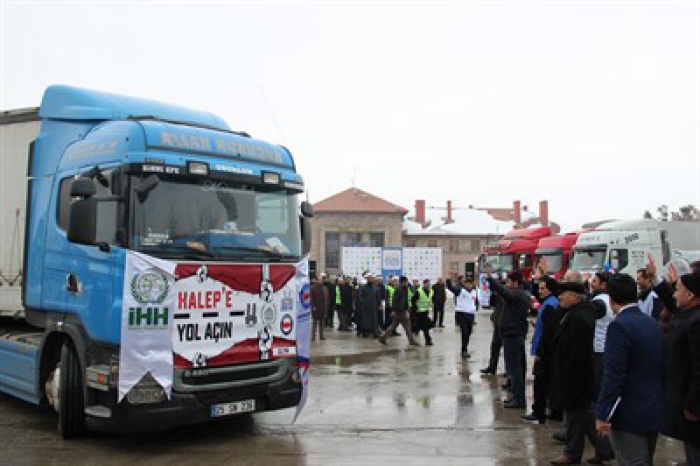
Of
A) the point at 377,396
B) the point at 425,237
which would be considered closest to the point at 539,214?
the point at 425,237

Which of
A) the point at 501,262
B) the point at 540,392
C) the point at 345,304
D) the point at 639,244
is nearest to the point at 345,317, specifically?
the point at 345,304

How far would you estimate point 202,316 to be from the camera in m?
6.30

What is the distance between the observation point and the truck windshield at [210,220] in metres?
6.14

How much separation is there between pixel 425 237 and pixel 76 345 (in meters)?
69.1

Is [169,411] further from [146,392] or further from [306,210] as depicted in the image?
[306,210]

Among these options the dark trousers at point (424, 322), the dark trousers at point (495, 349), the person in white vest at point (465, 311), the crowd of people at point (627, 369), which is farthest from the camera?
the dark trousers at point (424, 322)

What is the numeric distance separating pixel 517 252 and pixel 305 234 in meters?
25.8

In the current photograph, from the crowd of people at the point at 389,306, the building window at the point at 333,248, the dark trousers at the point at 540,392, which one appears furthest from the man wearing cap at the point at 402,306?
the building window at the point at 333,248

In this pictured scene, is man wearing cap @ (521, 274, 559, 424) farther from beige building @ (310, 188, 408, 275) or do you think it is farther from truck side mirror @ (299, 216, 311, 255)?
beige building @ (310, 188, 408, 275)

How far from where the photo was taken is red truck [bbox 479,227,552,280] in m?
31.5

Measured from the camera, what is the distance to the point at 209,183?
6562 millimetres

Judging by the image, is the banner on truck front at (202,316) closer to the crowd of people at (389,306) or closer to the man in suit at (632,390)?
the man in suit at (632,390)

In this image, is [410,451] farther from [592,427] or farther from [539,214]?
[539,214]

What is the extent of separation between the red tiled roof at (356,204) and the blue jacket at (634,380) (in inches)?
2595
